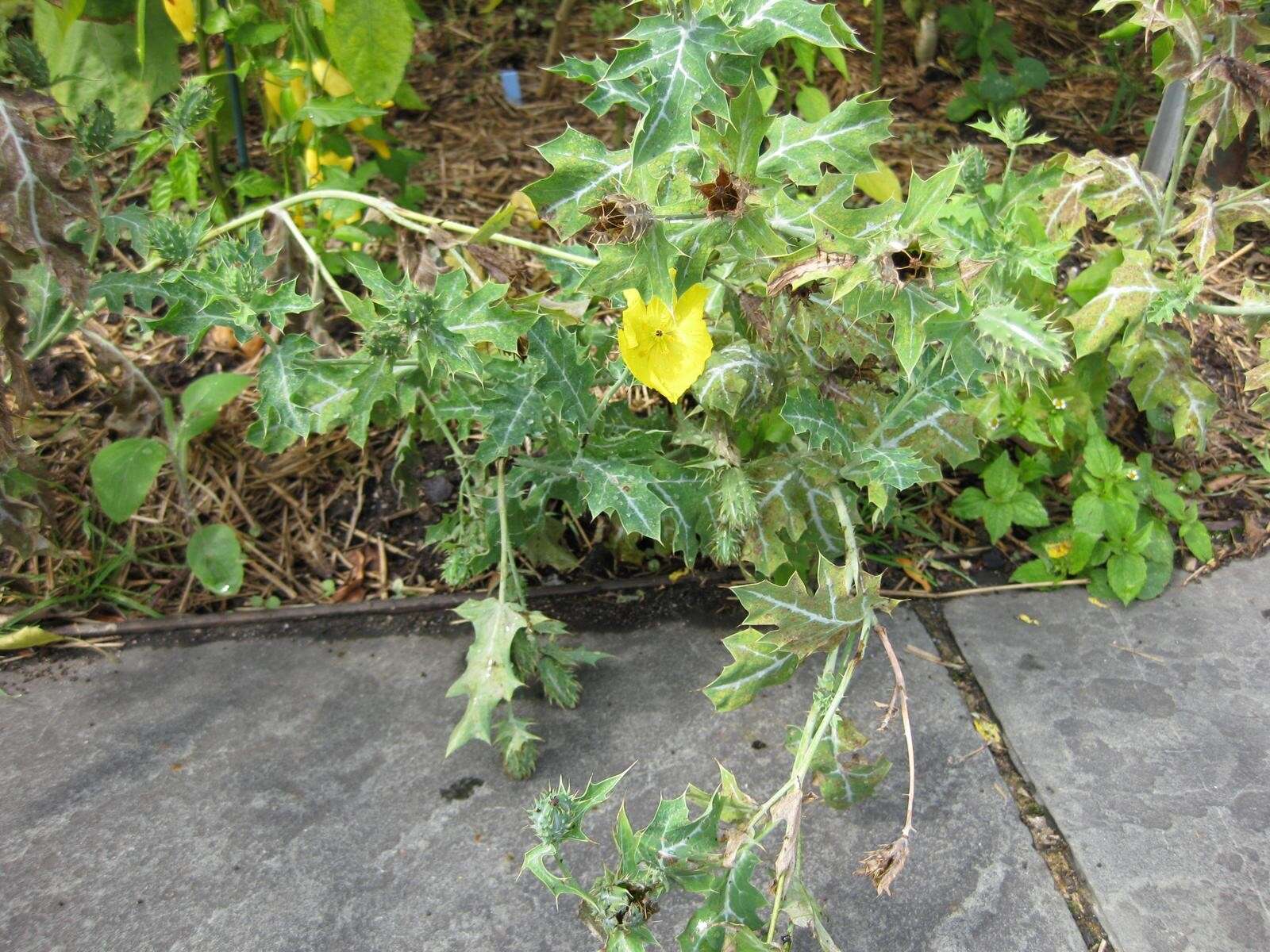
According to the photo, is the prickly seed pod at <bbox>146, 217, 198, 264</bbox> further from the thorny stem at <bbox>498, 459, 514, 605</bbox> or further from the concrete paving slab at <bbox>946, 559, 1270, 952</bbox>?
the concrete paving slab at <bbox>946, 559, 1270, 952</bbox>

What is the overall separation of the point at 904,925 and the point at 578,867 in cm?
55

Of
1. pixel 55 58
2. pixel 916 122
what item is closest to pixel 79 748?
pixel 55 58

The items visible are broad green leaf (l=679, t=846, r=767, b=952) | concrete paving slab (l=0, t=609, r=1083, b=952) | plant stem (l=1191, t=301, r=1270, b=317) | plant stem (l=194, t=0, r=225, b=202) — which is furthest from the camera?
plant stem (l=194, t=0, r=225, b=202)

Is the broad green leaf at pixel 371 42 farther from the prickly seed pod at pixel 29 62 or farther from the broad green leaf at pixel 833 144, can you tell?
the broad green leaf at pixel 833 144

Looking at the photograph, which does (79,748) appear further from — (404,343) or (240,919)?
(404,343)

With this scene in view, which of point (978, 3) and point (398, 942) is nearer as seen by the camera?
point (398, 942)

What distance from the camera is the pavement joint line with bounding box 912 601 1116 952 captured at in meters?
1.63

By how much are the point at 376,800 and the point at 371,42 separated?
5.45 ft

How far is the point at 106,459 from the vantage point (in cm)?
216

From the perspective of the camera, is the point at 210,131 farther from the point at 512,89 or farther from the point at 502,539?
the point at 502,539

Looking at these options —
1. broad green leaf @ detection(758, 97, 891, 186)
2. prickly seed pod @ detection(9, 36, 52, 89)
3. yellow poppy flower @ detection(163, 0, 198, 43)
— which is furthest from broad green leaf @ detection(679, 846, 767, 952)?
yellow poppy flower @ detection(163, 0, 198, 43)

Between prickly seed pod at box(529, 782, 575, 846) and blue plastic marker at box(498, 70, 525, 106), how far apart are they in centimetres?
281

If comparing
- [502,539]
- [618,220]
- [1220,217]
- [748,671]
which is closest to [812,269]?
→ [618,220]

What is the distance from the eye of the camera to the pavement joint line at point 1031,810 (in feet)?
5.34
